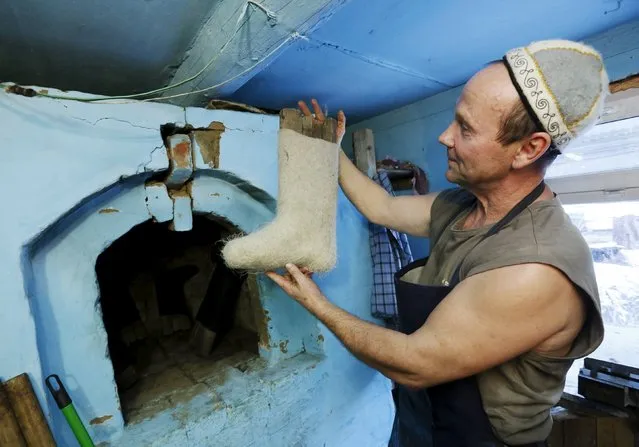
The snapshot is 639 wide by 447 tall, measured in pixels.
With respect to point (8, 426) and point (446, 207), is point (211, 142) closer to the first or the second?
point (446, 207)

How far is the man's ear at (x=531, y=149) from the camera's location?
0.86 m

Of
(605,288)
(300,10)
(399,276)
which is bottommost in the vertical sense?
(605,288)

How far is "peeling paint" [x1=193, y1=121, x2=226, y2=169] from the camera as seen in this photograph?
138 cm

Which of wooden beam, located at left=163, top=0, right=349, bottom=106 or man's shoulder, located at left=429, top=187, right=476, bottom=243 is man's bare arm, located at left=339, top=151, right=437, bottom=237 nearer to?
man's shoulder, located at left=429, top=187, right=476, bottom=243

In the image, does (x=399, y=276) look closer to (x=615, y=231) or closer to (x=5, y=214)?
(x=5, y=214)

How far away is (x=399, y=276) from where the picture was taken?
1.20 m

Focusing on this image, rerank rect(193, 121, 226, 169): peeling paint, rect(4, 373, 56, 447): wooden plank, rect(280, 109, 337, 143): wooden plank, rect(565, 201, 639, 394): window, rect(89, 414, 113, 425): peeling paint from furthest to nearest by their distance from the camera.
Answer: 1. rect(565, 201, 639, 394): window
2. rect(193, 121, 226, 169): peeling paint
3. rect(89, 414, 113, 425): peeling paint
4. rect(280, 109, 337, 143): wooden plank
5. rect(4, 373, 56, 447): wooden plank

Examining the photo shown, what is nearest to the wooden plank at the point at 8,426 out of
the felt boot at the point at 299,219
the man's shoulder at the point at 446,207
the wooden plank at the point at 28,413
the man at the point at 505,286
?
the wooden plank at the point at 28,413

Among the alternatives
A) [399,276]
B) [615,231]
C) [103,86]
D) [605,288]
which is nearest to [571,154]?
[615,231]

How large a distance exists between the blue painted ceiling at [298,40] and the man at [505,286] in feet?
1.59

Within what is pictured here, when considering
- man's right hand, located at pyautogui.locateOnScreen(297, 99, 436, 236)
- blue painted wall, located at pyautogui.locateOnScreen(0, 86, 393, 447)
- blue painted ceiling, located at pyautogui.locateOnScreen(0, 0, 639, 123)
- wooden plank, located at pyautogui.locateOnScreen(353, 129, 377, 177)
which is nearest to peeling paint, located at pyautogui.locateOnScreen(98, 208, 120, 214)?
blue painted wall, located at pyautogui.locateOnScreen(0, 86, 393, 447)

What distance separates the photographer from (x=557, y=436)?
154 cm

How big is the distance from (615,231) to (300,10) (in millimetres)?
2078

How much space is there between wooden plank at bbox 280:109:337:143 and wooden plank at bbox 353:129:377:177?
88 cm
